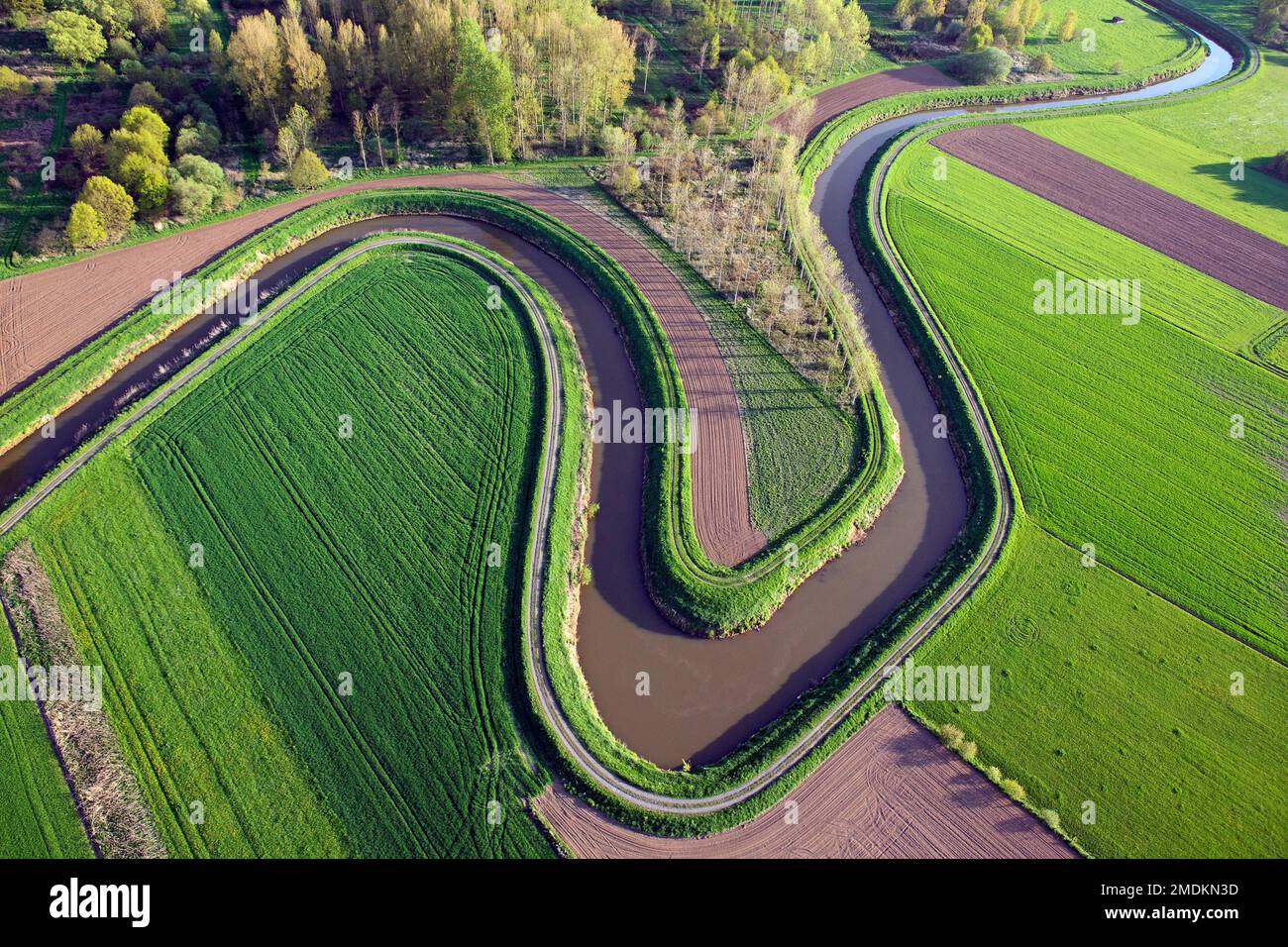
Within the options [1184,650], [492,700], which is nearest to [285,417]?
[492,700]

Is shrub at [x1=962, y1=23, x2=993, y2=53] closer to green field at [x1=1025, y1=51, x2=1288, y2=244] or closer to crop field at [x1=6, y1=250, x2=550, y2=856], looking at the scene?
green field at [x1=1025, y1=51, x2=1288, y2=244]

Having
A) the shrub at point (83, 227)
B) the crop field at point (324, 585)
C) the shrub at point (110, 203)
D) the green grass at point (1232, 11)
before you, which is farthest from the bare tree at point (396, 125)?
the green grass at point (1232, 11)

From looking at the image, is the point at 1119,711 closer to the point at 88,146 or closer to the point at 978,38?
the point at 88,146

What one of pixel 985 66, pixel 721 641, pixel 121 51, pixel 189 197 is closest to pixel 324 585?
pixel 721 641

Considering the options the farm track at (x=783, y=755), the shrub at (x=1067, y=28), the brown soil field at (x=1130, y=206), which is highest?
the shrub at (x=1067, y=28)

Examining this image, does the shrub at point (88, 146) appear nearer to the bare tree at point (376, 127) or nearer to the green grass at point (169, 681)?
the bare tree at point (376, 127)

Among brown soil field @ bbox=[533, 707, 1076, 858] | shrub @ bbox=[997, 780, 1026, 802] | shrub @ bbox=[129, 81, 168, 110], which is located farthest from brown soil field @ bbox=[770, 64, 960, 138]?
shrub @ bbox=[997, 780, 1026, 802]
